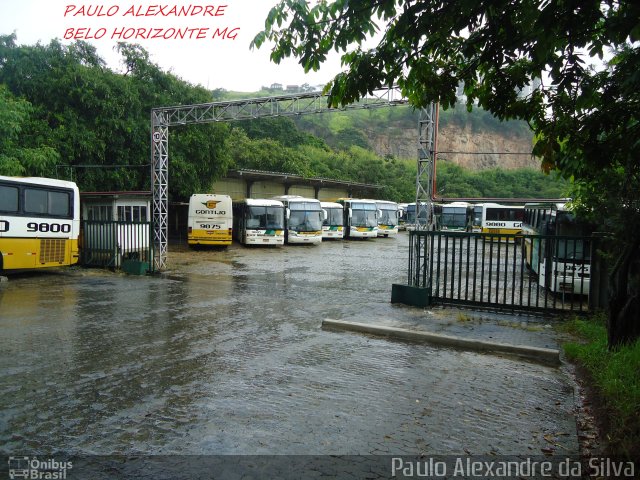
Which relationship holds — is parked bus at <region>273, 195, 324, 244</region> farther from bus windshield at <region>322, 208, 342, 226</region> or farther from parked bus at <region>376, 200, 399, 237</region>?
parked bus at <region>376, 200, 399, 237</region>

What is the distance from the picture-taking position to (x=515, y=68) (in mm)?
6582

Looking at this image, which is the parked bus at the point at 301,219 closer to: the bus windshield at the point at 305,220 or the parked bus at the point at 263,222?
the bus windshield at the point at 305,220

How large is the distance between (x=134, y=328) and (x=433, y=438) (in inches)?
228

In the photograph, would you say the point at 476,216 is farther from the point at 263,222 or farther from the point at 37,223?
the point at 37,223

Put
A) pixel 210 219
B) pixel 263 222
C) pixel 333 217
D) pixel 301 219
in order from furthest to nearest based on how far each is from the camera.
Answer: pixel 333 217 < pixel 301 219 < pixel 263 222 < pixel 210 219

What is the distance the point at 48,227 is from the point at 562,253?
13.8 m

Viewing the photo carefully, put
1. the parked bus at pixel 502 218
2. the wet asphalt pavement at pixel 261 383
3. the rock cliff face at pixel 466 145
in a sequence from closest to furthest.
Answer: the wet asphalt pavement at pixel 261 383, the parked bus at pixel 502 218, the rock cliff face at pixel 466 145

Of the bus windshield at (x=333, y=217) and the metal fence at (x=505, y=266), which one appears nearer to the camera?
the metal fence at (x=505, y=266)

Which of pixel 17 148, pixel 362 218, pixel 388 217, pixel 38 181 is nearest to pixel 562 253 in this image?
pixel 38 181

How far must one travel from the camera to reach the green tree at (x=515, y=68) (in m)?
5.16

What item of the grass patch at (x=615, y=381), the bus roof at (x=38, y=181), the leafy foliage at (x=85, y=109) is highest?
the leafy foliage at (x=85, y=109)

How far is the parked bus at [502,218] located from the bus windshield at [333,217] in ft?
35.1

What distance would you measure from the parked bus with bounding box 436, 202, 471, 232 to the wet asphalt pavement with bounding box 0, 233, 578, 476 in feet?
105

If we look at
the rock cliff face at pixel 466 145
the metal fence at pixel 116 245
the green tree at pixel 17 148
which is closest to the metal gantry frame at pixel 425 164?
the metal fence at pixel 116 245
